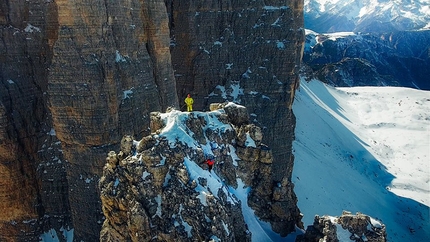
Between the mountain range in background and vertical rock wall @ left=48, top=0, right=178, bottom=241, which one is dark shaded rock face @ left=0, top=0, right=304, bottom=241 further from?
the mountain range in background

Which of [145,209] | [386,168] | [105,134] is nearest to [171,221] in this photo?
[145,209]

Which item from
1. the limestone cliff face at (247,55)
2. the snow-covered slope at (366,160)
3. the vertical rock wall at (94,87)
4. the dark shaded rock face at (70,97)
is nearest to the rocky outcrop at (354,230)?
the dark shaded rock face at (70,97)

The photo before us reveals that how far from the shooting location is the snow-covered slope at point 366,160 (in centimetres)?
3203

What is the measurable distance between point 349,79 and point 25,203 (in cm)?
9986

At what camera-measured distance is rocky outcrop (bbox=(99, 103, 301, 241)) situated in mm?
9242

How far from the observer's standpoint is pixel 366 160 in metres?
Answer: 44.3

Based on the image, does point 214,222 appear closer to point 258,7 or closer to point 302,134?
point 258,7

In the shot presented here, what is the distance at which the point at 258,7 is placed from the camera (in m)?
26.1

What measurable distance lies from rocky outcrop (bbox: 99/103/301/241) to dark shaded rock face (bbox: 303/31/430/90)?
96.6m

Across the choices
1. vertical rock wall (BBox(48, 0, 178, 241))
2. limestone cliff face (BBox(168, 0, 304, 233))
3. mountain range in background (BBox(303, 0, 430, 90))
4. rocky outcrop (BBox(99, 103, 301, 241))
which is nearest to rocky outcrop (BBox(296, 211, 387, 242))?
rocky outcrop (BBox(99, 103, 301, 241))

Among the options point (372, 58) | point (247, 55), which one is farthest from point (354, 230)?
point (372, 58)

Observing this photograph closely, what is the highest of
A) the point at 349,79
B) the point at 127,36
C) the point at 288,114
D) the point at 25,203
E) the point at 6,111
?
the point at 127,36

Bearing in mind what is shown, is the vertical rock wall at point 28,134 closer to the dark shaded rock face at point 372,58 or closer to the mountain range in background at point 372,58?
the mountain range in background at point 372,58

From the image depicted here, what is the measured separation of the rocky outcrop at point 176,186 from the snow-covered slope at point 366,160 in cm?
1753
